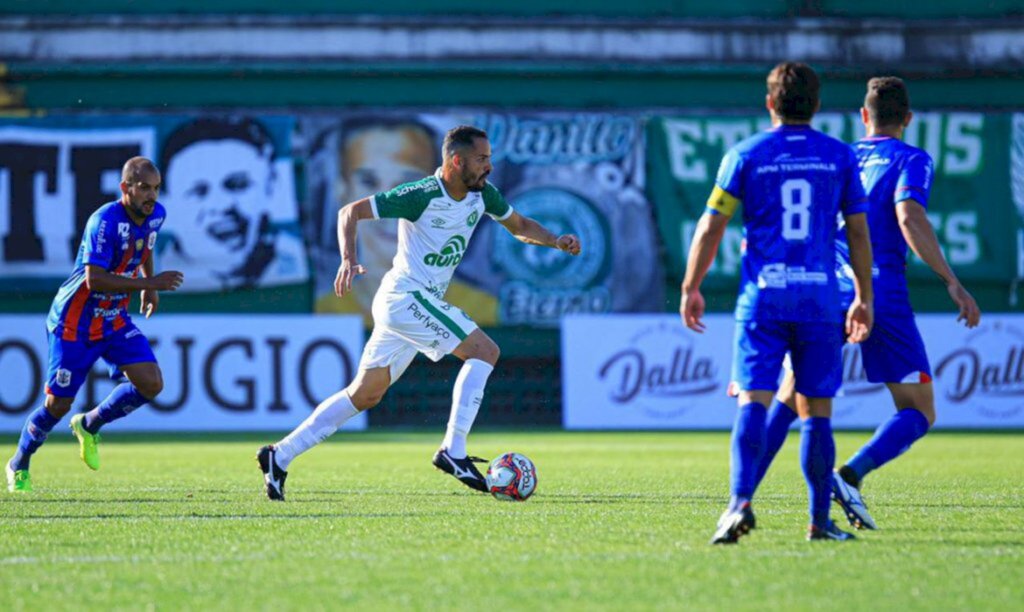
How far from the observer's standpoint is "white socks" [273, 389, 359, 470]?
9.27m

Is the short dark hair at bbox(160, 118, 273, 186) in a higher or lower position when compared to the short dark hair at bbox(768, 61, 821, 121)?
higher

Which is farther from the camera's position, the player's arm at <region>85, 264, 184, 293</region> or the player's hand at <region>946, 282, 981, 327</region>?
the player's arm at <region>85, 264, 184, 293</region>

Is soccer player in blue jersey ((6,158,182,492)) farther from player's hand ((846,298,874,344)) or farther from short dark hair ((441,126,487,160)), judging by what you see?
player's hand ((846,298,874,344))

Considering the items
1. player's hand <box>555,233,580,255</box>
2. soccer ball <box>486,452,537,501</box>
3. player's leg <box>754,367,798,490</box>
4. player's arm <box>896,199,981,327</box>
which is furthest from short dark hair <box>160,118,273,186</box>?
player's leg <box>754,367,798,490</box>

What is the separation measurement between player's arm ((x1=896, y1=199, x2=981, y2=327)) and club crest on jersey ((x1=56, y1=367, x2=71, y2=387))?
5.38 metres

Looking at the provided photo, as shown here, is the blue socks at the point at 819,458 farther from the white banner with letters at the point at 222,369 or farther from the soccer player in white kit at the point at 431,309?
the white banner with letters at the point at 222,369

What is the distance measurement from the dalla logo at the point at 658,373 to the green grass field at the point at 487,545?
7700 mm

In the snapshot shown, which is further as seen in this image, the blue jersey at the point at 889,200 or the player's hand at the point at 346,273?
the player's hand at the point at 346,273

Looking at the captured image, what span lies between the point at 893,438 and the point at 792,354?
139 cm

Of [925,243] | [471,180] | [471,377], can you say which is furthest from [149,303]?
[925,243]

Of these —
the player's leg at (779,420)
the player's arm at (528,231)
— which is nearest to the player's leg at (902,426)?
the player's leg at (779,420)

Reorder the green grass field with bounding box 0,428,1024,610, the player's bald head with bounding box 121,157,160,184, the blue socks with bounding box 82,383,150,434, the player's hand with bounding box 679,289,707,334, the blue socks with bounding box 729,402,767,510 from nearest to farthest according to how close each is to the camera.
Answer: the green grass field with bounding box 0,428,1024,610 → the blue socks with bounding box 729,402,767,510 → the player's hand with bounding box 679,289,707,334 → the player's bald head with bounding box 121,157,160,184 → the blue socks with bounding box 82,383,150,434

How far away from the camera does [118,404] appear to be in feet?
35.0

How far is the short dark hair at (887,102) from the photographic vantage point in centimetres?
787
